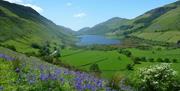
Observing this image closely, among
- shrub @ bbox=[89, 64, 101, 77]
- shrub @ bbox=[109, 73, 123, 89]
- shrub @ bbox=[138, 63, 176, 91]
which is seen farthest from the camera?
shrub @ bbox=[138, 63, 176, 91]

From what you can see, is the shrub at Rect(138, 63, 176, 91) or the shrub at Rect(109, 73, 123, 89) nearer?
the shrub at Rect(109, 73, 123, 89)

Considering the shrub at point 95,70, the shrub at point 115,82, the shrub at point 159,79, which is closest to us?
the shrub at point 115,82

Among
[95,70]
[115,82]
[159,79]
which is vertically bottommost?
[95,70]

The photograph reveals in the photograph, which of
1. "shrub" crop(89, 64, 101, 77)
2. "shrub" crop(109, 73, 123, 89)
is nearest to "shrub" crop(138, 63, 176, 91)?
"shrub" crop(89, 64, 101, 77)

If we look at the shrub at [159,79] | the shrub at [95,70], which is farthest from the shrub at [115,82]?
the shrub at [159,79]

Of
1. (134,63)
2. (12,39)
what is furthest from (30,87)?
(12,39)

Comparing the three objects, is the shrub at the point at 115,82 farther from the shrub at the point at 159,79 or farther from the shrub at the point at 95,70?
the shrub at the point at 159,79

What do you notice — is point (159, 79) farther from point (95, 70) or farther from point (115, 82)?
point (95, 70)

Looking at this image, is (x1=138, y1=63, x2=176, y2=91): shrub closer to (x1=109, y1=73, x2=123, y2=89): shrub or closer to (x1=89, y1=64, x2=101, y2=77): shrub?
(x1=89, y1=64, x2=101, y2=77): shrub

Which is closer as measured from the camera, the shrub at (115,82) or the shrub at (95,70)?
the shrub at (115,82)

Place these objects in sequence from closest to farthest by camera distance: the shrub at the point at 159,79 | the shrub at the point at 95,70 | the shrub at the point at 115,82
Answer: the shrub at the point at 115,82
the shrub at the point at 95,70
the shrub at the point at 159,79

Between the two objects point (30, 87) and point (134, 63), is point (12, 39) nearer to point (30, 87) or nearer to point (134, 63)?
point (134, 63)

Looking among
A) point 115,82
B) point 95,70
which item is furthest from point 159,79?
point 95,70

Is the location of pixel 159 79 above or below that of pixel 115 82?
below
